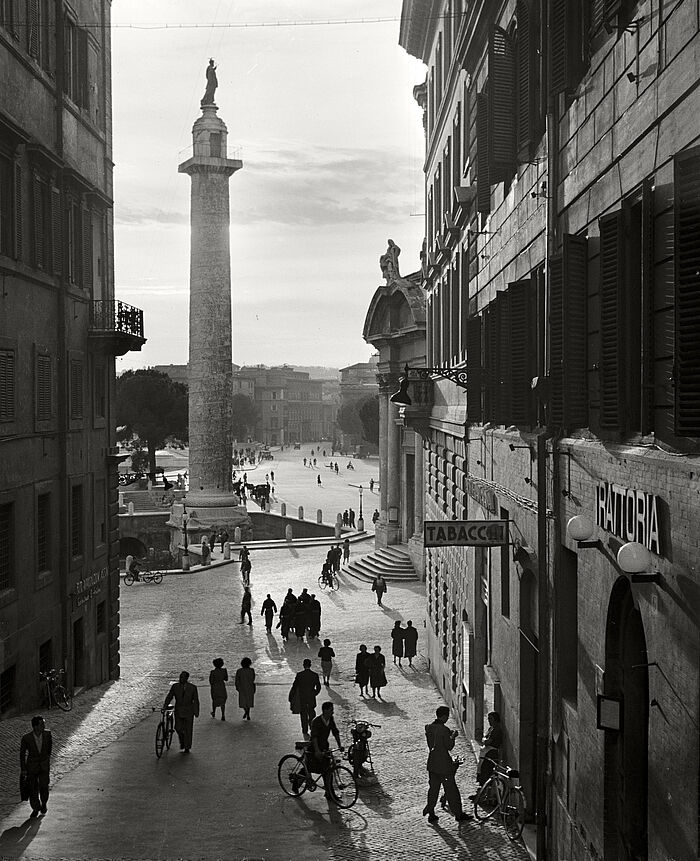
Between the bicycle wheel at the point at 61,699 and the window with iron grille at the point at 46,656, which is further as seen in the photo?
the window with iron grille at the point at 46,656

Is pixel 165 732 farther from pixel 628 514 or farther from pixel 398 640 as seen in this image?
pixel 628 514

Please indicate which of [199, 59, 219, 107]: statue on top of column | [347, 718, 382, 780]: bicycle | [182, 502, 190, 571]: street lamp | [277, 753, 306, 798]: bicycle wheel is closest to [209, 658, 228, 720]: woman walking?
[277, 753, 306, 798]: bicycle wheel

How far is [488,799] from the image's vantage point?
46.1 feet

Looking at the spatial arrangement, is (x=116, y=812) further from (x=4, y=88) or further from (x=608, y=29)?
(x=4, y=88)

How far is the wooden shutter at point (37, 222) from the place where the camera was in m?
22.1

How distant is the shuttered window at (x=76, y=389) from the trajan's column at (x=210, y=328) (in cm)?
3457

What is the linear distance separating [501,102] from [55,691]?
14.9 meters

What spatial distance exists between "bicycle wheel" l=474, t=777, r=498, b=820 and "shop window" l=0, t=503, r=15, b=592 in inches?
400

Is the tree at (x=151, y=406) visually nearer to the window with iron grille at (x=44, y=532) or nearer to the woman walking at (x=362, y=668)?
the window with iron grille at (x=44, y=532)

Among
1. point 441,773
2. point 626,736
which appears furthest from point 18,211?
point 626,736

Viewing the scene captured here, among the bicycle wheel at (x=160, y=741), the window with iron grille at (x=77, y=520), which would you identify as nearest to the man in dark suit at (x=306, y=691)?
the bicycle wheel at (x=160, y=741)

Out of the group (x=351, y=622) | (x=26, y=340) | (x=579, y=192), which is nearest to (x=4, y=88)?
(x=26, y=340)

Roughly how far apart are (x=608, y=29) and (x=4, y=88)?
1447 cm

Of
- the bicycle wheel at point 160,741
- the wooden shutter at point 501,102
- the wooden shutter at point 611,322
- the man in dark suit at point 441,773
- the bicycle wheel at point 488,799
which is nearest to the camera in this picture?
the wooden shutter at point 611,322
